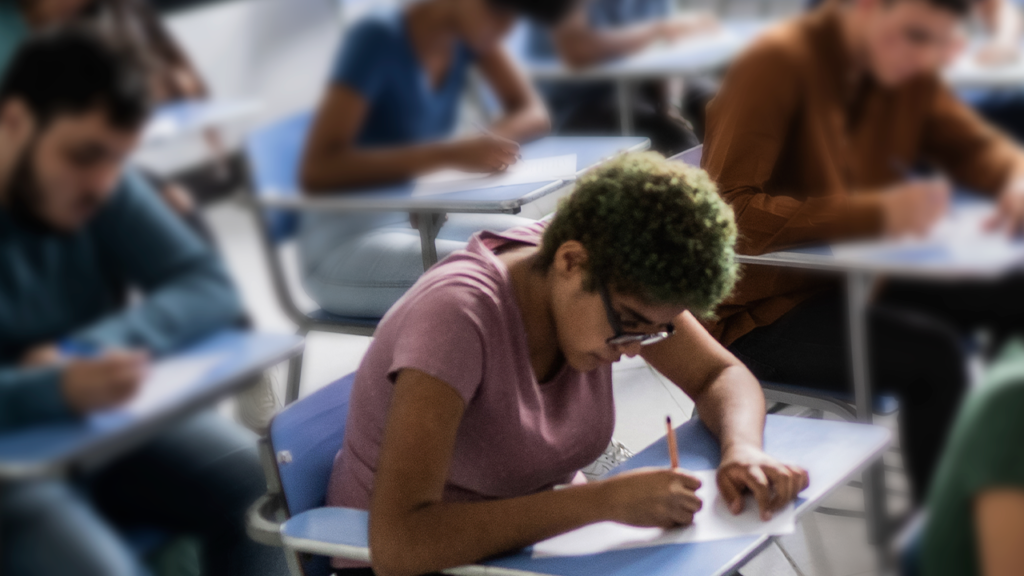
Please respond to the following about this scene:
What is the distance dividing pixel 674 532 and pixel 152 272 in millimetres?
449

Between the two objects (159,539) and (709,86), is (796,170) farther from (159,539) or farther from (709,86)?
(159,539)

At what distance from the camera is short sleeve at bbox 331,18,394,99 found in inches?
37.6

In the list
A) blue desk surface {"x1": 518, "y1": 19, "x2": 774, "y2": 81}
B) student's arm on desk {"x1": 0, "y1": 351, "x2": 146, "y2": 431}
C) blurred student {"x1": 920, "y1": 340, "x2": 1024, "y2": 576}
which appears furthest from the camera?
blue desk surface {"x1": 518, "y1": 19, "x2": 774, "y2": 81}

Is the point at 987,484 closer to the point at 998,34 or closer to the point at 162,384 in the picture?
the point at 998,34

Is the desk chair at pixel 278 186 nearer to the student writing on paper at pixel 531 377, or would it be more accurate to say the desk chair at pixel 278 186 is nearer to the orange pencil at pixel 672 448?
the student writing on paper at pixel 531 377

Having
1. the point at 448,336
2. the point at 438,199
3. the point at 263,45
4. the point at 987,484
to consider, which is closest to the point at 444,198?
the point at 438,199

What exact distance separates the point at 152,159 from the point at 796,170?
579 millimetres

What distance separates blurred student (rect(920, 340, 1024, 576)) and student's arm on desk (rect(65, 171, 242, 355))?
0.51 meters

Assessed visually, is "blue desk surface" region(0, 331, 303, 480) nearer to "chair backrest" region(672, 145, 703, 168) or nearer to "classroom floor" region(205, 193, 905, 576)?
"classroom floor" region(205, 193, 905, 576)

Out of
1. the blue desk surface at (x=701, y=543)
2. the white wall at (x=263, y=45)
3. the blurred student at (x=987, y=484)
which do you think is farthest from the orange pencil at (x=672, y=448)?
the white wall at (x=263, y=45)

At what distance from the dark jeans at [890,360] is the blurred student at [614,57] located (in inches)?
10.9

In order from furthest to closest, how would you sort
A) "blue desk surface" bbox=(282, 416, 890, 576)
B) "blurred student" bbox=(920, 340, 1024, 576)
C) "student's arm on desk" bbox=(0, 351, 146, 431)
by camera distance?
"blue desk surface" bbox=(282, 416, 890, 576) → "student's arm on desk" bbox=(0, 351, 146, 431) → "blurred student" bbox=(920, 340, 1024, 576)

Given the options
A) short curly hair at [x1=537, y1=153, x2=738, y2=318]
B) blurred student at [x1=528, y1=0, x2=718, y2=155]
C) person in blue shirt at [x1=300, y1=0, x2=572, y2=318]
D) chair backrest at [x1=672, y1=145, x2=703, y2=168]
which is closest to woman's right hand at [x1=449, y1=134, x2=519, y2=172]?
person in blue shirt at [x1=300, y1=0, x2=572, y2=318]

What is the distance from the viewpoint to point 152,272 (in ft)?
2.51
